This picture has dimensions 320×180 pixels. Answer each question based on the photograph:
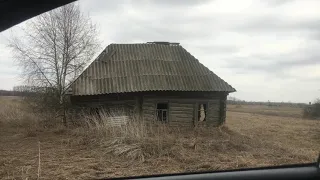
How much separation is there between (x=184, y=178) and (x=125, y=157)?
7907 millimetres

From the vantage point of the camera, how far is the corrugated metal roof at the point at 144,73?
51.5 ft

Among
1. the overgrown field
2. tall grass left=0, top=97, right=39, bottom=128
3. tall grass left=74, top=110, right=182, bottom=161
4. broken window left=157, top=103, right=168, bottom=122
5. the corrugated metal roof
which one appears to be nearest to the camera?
the overgrown field

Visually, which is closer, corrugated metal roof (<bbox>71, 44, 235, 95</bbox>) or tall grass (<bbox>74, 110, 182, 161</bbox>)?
tall grass (<bbox>74, 110, 182, 161</bbox>)

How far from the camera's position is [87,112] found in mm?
15523

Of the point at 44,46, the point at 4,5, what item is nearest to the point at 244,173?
the point at 4,5

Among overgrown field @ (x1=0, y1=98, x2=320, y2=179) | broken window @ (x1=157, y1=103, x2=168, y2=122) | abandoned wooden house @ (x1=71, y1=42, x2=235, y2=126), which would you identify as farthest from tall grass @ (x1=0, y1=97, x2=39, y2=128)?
broken window @ (x1=157, y1=103, x2=168, y2=122)

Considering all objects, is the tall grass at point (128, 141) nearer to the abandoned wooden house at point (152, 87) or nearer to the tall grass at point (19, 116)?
the abandoned wooden house at point (152, 87)

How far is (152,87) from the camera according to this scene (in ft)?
51.3

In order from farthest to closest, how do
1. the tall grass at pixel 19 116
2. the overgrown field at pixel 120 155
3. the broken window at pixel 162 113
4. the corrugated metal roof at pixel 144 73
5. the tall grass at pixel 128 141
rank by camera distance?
the broken window at pixel 162 113 < the corrugated metal roof at pixel 144 73 < the tall grass at pixel 19 116 < the tall grass at pixel 128 141 < the overgrown field at pixel 120 155

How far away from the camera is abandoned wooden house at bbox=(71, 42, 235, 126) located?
1574 cm

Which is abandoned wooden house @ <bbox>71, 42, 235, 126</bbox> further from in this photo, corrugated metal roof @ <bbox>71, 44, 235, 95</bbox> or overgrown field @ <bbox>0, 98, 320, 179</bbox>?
overgrown field @ <bbox>0, 98, 320, 179</bbox>

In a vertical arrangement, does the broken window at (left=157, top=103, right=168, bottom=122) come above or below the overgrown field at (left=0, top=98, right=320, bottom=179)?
above

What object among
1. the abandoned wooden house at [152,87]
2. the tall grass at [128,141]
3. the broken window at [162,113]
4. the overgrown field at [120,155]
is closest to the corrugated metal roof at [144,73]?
the abandoned wooden house at [152,87]

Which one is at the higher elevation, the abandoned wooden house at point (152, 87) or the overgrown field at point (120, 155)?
the abandoned wooden house at point (152, 87)
